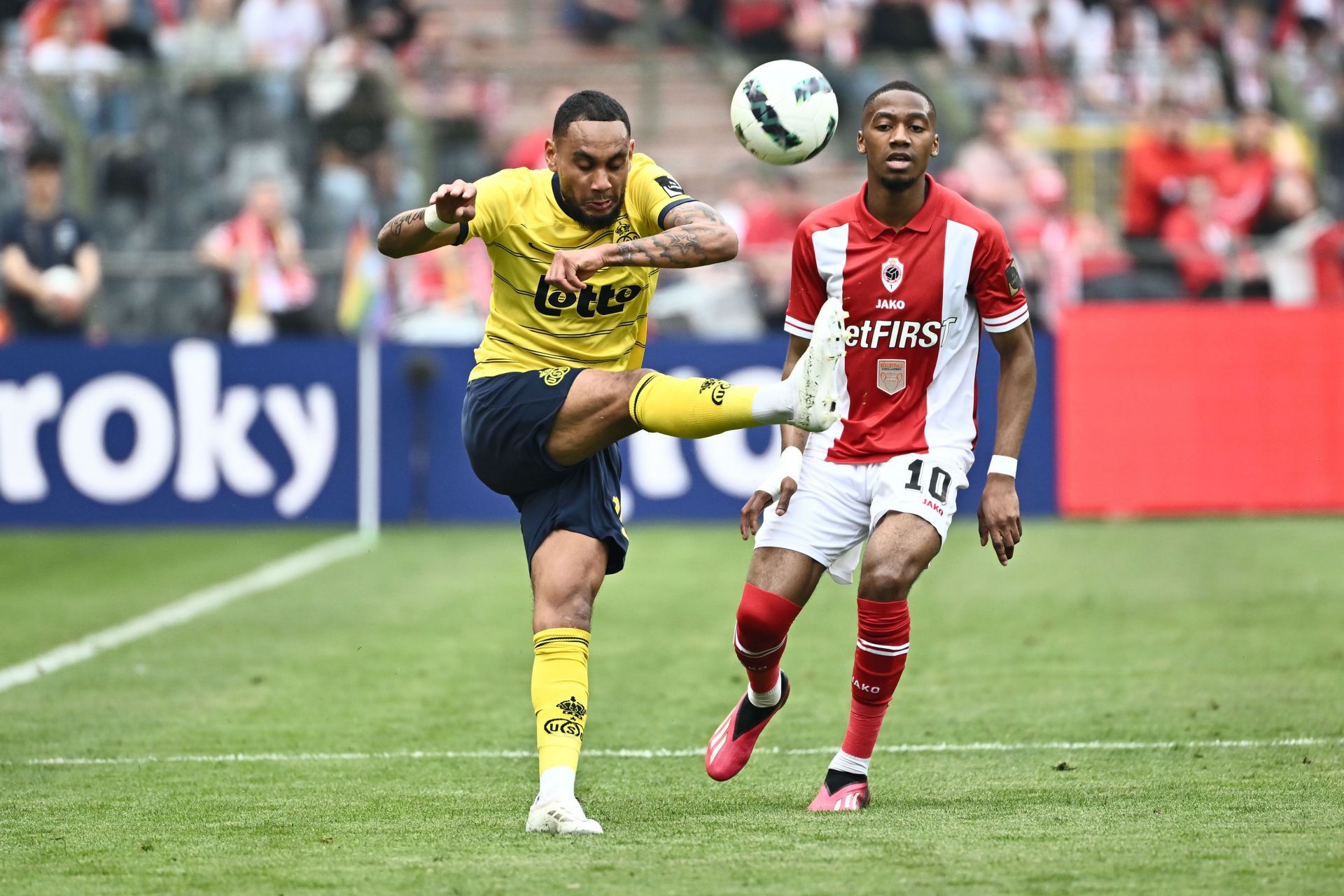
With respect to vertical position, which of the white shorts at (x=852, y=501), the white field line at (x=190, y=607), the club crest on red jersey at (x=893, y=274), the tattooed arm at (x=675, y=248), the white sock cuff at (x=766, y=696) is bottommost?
the white field line at (x=190, y=607)

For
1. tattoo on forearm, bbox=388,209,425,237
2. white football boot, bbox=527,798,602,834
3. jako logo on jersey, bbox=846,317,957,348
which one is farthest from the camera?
jako logo on jersey, bbox=846,317,957,348

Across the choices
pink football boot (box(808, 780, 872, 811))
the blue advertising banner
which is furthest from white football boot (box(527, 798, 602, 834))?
the blue advertising banner

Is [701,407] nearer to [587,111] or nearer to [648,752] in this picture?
[587,111]

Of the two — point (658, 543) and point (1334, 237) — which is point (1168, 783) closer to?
point (658, 543)

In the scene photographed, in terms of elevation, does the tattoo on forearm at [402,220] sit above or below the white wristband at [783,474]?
above

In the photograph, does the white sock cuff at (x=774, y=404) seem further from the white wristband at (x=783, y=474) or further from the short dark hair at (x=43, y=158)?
→ the short dark hair at (x=43, y=158)

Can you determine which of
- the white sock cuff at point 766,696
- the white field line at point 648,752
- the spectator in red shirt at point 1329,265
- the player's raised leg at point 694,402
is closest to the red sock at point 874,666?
the white sock cuff at point 766,696

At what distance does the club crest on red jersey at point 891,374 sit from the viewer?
6273 mm

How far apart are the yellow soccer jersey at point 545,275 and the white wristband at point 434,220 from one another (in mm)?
98

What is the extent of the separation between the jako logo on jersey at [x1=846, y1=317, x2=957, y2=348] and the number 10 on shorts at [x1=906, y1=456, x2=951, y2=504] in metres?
0.39

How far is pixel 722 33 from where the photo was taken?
20.7 m

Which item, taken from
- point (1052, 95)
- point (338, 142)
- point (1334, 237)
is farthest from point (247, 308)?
point (1334, 237)

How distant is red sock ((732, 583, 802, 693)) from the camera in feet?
20.1

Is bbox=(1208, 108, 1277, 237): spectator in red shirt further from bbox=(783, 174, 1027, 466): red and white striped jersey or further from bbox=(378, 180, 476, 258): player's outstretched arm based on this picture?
bbox=(378, 180, 476, 258): player's outstretched arm
